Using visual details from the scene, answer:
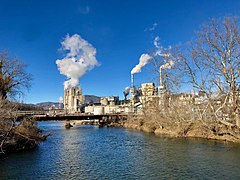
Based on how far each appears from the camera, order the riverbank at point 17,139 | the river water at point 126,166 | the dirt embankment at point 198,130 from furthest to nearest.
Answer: the dirt embankment at point 198,130 → the riverbank at point 17,139 → the river water at point 126,166

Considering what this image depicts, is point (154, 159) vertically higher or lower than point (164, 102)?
lower

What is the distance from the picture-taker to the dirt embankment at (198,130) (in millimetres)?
30422

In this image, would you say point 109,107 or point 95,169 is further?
point 109,107

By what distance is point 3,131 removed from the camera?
2220 centimetres

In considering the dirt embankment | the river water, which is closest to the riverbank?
the river water

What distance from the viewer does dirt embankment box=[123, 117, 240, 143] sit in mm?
30422

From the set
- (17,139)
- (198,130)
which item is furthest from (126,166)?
(198,130)

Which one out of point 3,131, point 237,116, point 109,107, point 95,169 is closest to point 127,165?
point 95,169

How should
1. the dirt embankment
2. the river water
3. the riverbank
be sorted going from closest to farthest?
the river water, the riverbank, the dirt embankment

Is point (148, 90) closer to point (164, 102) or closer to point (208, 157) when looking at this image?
point (164, 102)

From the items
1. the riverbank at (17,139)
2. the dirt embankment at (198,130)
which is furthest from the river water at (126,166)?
the dirt embankment at (198,130)

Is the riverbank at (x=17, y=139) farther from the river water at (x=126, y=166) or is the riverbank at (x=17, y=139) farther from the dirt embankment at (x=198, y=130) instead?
the dirt embankment at (x=198, y=130)

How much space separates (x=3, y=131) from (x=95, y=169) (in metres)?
10.8

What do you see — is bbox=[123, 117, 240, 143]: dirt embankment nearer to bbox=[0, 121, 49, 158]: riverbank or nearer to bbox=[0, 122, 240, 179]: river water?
bbox=[0, 122, 240, 179]: river water
